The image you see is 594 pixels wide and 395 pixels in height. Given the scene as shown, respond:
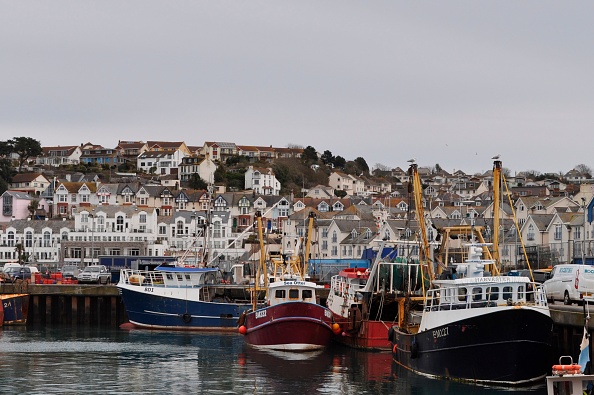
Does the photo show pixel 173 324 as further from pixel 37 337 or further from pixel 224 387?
pixel 224 387

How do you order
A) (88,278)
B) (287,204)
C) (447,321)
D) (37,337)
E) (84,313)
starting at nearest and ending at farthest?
(447,321) → (37,337) → (84,313) → (88,278) → (287,204)

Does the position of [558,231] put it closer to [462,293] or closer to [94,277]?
[94,277]

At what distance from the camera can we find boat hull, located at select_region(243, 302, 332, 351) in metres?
55.9

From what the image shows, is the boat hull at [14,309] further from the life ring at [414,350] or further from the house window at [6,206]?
the house window at [6,206]

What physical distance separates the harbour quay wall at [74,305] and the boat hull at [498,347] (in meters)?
39.2

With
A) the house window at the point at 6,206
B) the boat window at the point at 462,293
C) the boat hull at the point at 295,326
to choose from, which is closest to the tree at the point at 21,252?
the house window at the point at 6,206

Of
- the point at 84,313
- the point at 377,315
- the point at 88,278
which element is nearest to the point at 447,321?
the point at 377,315

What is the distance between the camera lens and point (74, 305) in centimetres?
7694

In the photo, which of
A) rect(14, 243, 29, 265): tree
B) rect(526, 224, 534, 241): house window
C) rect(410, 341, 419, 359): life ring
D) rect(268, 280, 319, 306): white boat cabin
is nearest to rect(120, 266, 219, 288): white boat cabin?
rect(268, 280, 319, 306): white boat cabin

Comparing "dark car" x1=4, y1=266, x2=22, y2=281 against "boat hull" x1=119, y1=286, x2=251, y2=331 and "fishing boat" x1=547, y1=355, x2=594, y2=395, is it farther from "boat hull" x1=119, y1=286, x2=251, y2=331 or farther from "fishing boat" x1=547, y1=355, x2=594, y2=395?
"fishing boat" x1=547, y1=355, x2=594, y2=395

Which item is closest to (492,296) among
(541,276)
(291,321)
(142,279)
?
(291,321)

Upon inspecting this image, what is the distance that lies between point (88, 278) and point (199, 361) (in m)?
37.2

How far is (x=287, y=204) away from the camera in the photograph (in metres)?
186

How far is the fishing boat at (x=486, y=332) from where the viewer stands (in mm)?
39625
